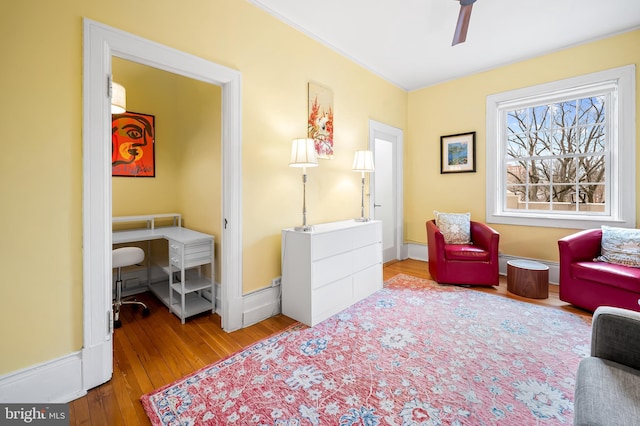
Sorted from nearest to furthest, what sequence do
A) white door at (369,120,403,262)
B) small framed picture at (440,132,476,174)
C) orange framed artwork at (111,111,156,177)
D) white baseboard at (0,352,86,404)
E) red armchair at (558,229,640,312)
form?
1. white baseboard at (0,352,86,404)
2. red armchair at (558,229,640,312)
3. orange framed artwork at (111,111,156,177)
4. small framed picture at (440,132,476,174)
5. white door at (369,120,403,262)

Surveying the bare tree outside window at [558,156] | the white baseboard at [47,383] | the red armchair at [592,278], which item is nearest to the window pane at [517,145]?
the bare tree outside window at [558,156]

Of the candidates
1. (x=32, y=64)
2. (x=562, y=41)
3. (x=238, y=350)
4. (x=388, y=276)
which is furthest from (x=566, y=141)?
(x=32, y=64)

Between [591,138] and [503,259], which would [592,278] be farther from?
[591,138]

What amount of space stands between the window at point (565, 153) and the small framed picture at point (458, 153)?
24 centimetres

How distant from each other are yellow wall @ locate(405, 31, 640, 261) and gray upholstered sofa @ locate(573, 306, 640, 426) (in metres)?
2.96

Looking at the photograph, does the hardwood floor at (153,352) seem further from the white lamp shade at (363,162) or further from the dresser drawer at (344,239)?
the white lamp shade at (363,162)

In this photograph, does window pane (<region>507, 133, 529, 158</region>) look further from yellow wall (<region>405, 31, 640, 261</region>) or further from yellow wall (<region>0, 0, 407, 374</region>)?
yellow wall (<region>0, 0, 407, 374</region>)

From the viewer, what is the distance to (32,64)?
4.94 ft

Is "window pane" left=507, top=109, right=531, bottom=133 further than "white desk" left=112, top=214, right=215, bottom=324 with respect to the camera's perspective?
Yes

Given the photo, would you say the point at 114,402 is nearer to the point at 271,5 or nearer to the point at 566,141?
the point at 271,5

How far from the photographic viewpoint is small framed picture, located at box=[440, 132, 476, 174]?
165 inches

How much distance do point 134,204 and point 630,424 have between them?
4200mm

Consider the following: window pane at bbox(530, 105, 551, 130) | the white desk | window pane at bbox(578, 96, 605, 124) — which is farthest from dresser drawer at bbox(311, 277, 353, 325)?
window pane at bbox(578, 96, 605, 124)

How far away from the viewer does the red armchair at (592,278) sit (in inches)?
94.9
